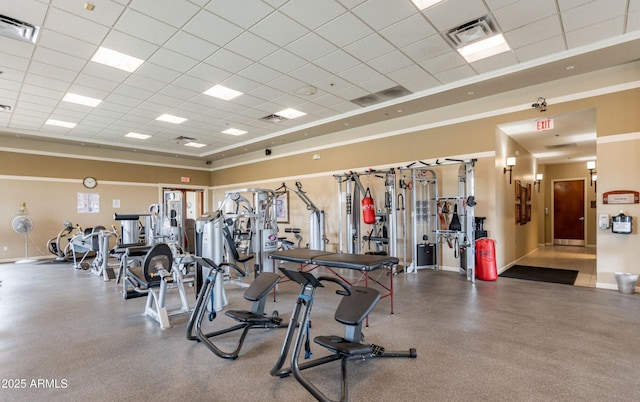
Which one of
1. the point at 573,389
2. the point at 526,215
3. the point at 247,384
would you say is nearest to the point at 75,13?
the point at 247,384

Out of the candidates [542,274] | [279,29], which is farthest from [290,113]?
[542,274]

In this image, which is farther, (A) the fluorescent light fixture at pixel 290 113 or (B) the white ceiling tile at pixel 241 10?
(A) the fluorescent light fixture at pixel 290 113

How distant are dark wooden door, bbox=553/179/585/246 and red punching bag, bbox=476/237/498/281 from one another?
6.96 meters

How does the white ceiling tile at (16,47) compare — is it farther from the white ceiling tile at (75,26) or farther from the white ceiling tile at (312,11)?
the white ceiling tile at (312,11)

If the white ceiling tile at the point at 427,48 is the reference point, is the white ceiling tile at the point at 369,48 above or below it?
above

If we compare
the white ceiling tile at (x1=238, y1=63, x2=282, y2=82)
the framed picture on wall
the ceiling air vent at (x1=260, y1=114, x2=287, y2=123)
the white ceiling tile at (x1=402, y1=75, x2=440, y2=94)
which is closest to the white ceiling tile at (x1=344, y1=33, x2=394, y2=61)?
the white ceiling tile at (x1=402, y1=75, x2=440, y2=94)

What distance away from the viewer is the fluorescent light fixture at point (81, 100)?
5.87 metres

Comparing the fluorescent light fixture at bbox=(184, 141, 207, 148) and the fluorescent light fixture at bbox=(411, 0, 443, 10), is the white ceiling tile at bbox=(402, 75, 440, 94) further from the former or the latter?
the fluorescent light fixture at bbox=(184, 141, 207, 148)

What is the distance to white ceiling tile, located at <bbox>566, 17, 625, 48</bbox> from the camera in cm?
372

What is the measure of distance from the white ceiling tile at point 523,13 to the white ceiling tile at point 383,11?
1.03m

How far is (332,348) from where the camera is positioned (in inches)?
95.0

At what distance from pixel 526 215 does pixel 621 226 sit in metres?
3.64

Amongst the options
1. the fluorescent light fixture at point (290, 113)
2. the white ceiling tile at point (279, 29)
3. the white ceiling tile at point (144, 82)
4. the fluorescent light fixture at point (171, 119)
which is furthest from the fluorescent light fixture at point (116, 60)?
the fluorescent light fixture at point (290, 113)

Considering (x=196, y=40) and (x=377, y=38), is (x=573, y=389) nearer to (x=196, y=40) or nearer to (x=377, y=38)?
(x=377, y=38)
